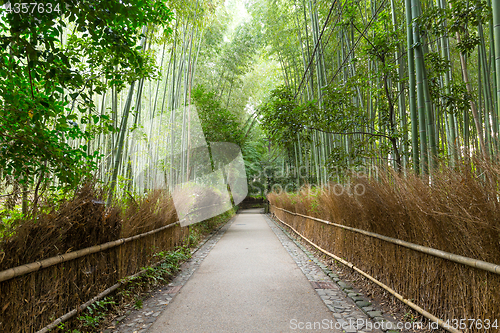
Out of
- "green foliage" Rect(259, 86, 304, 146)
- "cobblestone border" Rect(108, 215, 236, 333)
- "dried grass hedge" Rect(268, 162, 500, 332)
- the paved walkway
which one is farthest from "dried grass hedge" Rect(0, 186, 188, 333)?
"dried grass hedge" Rect(268, 162, 500, 332)

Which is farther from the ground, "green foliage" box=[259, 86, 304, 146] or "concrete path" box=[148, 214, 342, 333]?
"green foliage" box=[259, 86, 304, 146]

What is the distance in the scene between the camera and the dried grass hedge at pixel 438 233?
1.70 m

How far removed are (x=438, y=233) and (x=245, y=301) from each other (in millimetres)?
1878

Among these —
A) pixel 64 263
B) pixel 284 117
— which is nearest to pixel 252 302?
pixel 64 263

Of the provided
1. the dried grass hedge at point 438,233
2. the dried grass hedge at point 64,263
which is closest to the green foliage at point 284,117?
the dried grass hedge at point 438,233

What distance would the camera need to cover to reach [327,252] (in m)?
4.78

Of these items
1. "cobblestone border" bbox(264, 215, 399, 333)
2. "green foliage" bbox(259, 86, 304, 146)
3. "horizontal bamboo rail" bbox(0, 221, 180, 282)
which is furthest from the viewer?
"green foliage" bbox(259, 86, 304, 146)

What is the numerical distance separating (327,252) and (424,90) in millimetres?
2864

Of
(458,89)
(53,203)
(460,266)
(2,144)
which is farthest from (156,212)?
(458,89)

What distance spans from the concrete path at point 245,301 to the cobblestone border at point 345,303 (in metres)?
0.10

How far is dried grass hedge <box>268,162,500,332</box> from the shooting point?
170 cm

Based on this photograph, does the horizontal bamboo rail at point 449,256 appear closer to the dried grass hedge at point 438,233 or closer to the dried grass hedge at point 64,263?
the dried grass hedge at point 438,233

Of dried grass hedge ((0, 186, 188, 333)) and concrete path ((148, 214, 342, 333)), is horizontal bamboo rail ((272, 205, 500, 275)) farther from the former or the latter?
dried grass hedge ((0, 186, 188, 333))

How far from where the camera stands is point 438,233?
83.9 inches
